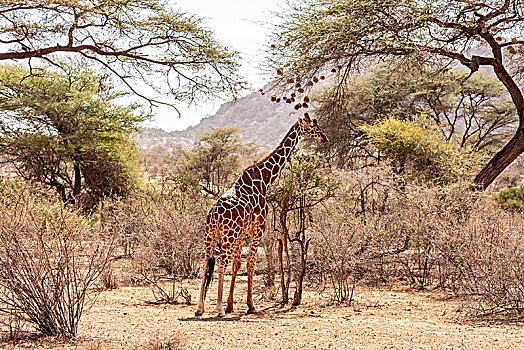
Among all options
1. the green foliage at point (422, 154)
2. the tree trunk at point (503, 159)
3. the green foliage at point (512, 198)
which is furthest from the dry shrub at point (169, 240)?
the green foliage at point (512, 198)

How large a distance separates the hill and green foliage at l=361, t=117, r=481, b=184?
5801cm

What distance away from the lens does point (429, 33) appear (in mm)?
9398

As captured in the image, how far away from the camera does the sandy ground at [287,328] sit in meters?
4.73

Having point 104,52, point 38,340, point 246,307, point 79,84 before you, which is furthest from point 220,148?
point 38,340

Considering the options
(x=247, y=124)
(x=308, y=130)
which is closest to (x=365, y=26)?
(x=308, y=130)

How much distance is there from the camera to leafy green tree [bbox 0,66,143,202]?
1667 centimetres

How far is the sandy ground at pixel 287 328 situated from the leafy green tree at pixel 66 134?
33.8ft

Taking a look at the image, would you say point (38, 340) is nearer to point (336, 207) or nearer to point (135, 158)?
point (336, 207)

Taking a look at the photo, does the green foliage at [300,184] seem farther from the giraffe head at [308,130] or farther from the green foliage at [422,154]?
the green foliage at [422,154]

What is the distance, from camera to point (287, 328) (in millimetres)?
5656

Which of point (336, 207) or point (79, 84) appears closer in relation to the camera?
point (336, 207)

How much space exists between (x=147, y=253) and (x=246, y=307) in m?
2.34

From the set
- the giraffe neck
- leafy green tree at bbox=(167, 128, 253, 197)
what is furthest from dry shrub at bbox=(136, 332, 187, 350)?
leafy green tree at bbox=(167, 128, 253, 197)

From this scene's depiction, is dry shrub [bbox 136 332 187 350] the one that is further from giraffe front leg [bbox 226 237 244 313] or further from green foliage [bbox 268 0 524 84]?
green foliage [bbox 268 0 524 84]
